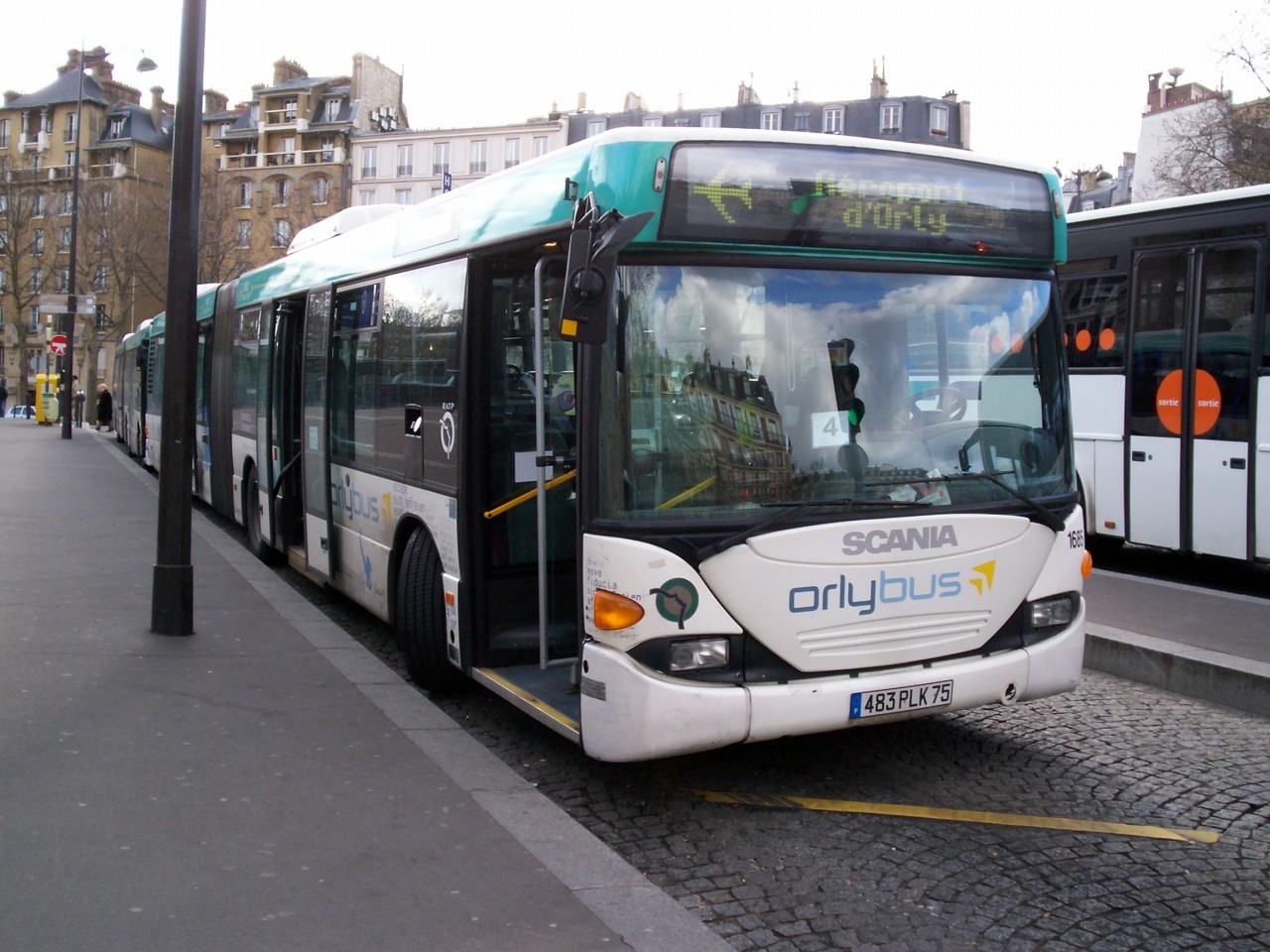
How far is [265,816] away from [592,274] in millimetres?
2435

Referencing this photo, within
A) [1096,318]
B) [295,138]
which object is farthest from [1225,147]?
[295,138]

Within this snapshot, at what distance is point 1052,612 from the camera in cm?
579

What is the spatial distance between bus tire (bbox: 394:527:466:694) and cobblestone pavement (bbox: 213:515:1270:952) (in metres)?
0.17

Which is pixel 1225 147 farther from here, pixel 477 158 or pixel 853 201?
pixel 477 158

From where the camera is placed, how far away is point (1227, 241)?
10.5m

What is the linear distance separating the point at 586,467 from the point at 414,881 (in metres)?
1.68

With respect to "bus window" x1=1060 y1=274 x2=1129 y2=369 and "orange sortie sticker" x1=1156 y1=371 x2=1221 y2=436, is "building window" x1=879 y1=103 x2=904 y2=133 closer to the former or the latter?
"bus window" x1=1060 y1=274 x2=1129 y2=369

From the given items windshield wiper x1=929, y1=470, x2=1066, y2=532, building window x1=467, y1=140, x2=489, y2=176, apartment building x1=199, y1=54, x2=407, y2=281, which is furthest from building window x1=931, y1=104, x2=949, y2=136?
windshield wiper x1=929, y1=470, x2=1066, y2=532

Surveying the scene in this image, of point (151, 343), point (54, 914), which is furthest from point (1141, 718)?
point (151, 343)

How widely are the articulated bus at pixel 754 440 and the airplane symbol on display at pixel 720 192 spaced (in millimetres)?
12

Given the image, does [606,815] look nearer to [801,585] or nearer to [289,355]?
[801,585]

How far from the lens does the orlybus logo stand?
18.0 feet


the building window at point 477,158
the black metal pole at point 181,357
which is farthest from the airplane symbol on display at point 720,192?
the building window at point 477,158

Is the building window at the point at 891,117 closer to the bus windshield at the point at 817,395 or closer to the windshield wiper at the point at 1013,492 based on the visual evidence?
the bus windshield at the point at 817,395
